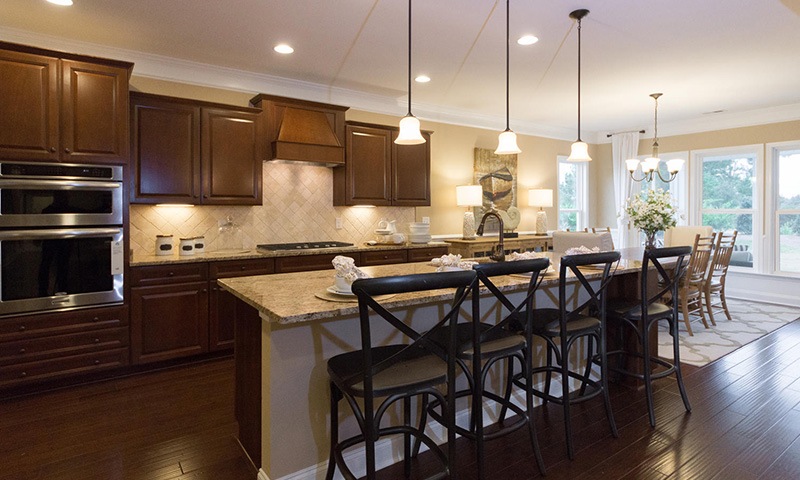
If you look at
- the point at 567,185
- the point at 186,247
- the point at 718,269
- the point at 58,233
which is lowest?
the point at 718,269

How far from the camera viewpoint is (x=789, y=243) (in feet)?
20.4

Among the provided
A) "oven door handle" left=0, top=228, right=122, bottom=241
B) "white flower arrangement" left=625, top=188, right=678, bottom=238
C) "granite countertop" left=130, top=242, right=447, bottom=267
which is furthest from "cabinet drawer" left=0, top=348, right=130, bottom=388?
"white flower arrangement" left=625, top=188, right=678, bottom=238

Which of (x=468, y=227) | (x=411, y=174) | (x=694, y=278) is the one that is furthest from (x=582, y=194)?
(x=411, y=174)

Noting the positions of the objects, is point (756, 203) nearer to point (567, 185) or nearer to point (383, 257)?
point (567, 185)

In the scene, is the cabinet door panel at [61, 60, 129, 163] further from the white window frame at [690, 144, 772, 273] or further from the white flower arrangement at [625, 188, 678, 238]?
the white window frame at [690, 144, 772, 273]

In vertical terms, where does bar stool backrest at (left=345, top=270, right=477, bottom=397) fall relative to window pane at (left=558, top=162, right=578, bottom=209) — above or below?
below

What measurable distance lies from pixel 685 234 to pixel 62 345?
6520 millimetres

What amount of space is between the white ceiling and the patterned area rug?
A: 2.65 meters

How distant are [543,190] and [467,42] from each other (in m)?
3.50

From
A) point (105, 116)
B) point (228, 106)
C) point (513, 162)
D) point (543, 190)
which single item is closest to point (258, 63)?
point (228, 106)

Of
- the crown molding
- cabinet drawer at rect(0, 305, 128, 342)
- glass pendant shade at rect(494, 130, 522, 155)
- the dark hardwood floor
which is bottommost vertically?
the dark hardwood floor

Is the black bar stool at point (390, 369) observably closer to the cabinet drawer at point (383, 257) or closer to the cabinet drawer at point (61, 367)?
the cabinet drawer at point (61, 367)

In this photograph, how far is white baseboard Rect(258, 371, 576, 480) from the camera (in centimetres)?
199

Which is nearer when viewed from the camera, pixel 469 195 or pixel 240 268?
pixel 240 268
